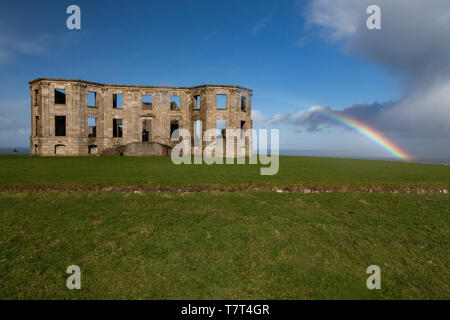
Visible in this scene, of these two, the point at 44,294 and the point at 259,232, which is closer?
the point at 44,294

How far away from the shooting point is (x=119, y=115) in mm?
42594

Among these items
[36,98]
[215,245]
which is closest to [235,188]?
[215,245]

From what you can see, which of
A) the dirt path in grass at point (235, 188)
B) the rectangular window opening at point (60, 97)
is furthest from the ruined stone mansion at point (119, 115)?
the dirt path in grass at point (235, 188)

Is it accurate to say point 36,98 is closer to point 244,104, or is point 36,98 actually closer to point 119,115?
point 119,115

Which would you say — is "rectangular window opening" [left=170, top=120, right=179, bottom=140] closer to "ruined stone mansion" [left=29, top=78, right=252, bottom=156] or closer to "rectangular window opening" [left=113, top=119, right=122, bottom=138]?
"ruined stone mansion" [left=29, top=78, right=252, bottom=156]

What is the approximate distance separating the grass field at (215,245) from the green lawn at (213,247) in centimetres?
3

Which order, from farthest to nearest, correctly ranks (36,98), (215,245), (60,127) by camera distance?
(60,127) < (36,98) < (215,245)

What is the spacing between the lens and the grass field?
655 cm

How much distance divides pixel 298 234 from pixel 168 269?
4757mm

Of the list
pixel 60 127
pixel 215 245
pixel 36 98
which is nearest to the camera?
pixel 215 245

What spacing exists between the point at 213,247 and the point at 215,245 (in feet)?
0.40
